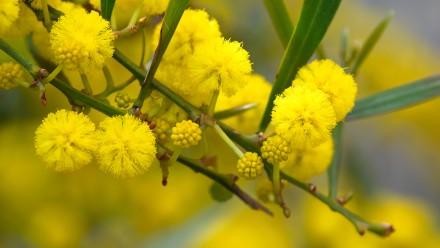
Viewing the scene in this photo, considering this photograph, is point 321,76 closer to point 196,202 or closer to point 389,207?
point 196,202

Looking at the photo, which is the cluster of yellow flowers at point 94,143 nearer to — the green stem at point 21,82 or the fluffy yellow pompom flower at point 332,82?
the green stem at point 21,82

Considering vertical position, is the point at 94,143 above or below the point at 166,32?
below

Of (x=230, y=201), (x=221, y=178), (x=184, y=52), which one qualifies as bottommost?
(x=230, y=201)

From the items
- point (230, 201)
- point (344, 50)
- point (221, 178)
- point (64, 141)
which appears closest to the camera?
point (64, 141)

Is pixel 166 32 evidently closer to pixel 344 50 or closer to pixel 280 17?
pixel 280 17

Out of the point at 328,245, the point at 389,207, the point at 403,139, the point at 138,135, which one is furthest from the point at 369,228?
the point at 403,139

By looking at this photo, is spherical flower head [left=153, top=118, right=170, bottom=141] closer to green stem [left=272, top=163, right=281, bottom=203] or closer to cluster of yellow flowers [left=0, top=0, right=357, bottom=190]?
cluster of yellow flowers [left=0, top=0, right=357, bottom=190]

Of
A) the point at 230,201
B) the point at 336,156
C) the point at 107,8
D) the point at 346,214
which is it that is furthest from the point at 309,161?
the point at 230,201
